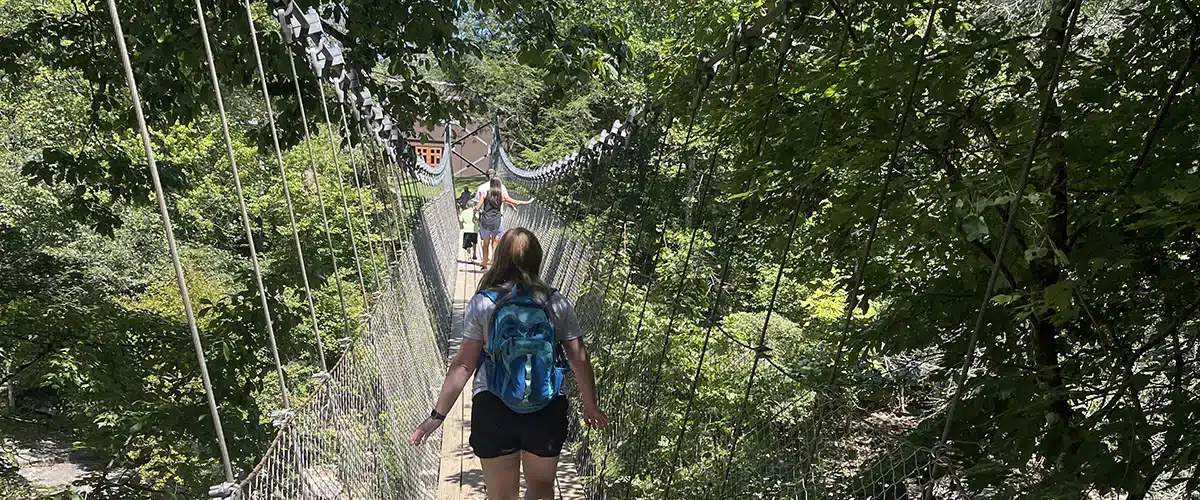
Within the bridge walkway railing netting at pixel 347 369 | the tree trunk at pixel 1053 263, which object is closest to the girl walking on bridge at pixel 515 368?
the bridge walkway railing netting at pixel 347 369

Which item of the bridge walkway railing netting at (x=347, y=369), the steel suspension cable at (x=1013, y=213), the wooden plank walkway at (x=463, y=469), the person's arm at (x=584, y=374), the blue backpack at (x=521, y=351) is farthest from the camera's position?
the wooden plank walkway at (x=463, y=469)

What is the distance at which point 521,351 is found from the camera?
221 cm

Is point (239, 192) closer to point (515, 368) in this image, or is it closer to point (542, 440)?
point (515, 368)

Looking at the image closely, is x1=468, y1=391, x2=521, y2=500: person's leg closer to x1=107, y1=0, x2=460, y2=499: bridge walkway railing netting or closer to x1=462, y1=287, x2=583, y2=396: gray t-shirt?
x1=462, y1=287, x2=583, y2=396: gray t-shirt

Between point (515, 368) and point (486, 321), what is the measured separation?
0.42ft

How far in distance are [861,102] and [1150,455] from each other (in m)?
1.15

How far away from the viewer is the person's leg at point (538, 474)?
2365mm

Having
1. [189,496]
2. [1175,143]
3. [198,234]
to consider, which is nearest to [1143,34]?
[1175,143]

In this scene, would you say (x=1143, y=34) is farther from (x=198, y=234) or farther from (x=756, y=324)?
(x=198, y=234)

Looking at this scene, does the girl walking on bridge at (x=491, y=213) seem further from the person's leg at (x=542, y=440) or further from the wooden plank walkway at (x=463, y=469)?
the person's leg at (x=542, y=440)

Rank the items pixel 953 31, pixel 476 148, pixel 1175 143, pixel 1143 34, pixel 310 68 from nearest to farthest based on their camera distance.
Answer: pixel 1175 143 → pixel 1143 34 → pixel 953 31 → pixel 310 68 → pixel 476 148

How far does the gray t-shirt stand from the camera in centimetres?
223

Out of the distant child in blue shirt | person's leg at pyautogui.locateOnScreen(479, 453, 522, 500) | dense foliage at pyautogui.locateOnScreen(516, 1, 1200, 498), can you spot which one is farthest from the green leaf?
the distant child in blue shirt

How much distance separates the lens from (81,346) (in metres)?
4.54
